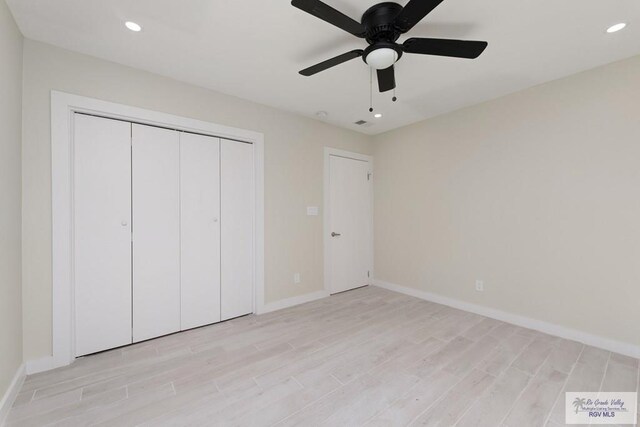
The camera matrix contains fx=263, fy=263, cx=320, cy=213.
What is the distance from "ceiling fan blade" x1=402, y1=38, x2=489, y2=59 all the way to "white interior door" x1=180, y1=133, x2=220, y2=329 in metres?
2.21

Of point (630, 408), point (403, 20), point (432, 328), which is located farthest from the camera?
point (432, 328)

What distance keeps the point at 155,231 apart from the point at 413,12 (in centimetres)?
278

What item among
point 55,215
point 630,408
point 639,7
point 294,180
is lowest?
point 630,408

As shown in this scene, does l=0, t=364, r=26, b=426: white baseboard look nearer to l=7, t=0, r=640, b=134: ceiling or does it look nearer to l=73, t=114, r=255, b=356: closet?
l=73, t=114, r=255, b=356: closet

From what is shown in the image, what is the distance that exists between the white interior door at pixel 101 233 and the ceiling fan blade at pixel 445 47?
8.35 feet

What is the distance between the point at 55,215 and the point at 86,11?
1530mm

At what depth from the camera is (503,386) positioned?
1906mm

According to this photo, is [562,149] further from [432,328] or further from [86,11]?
[86,11]

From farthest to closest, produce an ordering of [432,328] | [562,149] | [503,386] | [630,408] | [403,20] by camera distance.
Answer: [432,328] → [562,149] → [503,386] → [630,408] → [403,20]

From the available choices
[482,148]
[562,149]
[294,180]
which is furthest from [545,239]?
[294,180]

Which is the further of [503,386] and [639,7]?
[503,386]

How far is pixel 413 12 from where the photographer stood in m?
1.47

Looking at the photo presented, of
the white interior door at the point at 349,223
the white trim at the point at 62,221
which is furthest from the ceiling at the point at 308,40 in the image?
the white interior door at the point at 349,223

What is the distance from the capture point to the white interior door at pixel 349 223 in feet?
13.3
